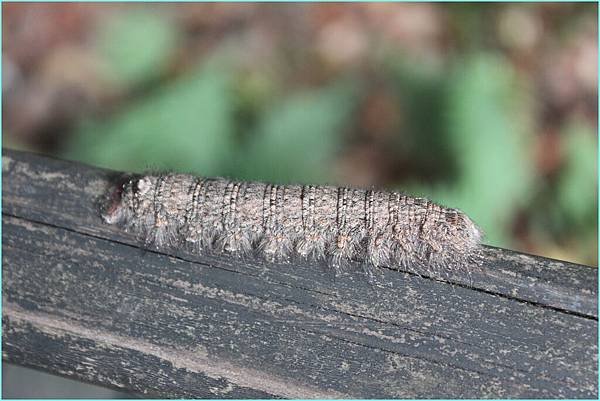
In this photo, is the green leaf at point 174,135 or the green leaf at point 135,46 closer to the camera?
the green leaf at point 174,135

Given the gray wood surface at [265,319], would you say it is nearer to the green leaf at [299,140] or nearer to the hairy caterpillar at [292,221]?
the hairy caterpillar at [292,221]

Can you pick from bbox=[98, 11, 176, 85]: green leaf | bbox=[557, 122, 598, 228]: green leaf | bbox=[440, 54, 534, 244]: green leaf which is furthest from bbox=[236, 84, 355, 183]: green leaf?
bbox=[557, 122, 598, 228]: green leaf

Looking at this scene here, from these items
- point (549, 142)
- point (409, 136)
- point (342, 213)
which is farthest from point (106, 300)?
point (549, 142)

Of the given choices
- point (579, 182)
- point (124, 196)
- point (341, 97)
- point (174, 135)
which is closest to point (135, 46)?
point (174, 135)

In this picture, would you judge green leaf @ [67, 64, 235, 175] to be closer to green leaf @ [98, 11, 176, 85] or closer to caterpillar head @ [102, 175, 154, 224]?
green leaf @ [98, 11, 176, 85]

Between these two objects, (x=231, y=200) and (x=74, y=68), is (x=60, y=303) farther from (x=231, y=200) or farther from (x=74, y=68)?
(x=74, y=68)

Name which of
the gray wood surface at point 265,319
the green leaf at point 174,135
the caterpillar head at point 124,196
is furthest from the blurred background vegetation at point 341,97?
the gray wood surface at point 265,319
